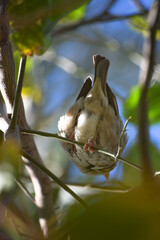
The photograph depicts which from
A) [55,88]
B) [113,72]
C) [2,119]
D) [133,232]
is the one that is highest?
[113,72]

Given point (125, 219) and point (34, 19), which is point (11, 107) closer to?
point (34, 19)

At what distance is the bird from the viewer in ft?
9.81

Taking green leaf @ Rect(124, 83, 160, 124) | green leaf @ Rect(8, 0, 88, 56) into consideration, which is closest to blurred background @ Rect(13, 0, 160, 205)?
green leaf @ Rect(124, 83, 160, 124)

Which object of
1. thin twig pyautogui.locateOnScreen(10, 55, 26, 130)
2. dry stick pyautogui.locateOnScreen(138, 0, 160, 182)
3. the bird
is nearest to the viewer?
dry stick pyautogui.locateOnScreen(138, 0, 160, 182)

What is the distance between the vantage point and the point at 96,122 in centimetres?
303

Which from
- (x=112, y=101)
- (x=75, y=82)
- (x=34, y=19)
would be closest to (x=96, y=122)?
(x=112, y=101)

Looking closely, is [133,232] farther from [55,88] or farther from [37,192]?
[55,88]

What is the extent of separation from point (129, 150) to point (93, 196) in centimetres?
188

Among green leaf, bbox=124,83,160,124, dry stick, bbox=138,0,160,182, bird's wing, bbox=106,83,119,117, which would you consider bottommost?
dry stick, bbox=138,0,160,182

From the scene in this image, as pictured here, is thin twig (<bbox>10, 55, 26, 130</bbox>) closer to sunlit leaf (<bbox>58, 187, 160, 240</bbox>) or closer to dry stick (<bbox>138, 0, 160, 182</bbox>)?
dry stick (<bbox>138, 0, 160, 182</bbox>)

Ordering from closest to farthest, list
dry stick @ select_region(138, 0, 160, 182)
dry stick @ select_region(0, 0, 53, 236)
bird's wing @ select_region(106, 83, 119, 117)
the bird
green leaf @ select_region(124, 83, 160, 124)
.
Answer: dry stick @ select_region(138, 0, 160, 182), dry stick @ select_region(0, 0, 53, 236), green leaf @ select_region(124, 83, 160, 124), the bird, bird's wing @ select_region(106, 83, 119, 117)

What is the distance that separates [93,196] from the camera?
924 millimetres

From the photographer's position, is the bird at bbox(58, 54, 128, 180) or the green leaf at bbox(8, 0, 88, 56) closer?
the green leaf at bbox(8, 0, 88, 56)

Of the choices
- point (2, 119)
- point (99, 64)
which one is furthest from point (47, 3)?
point (99, 64)
